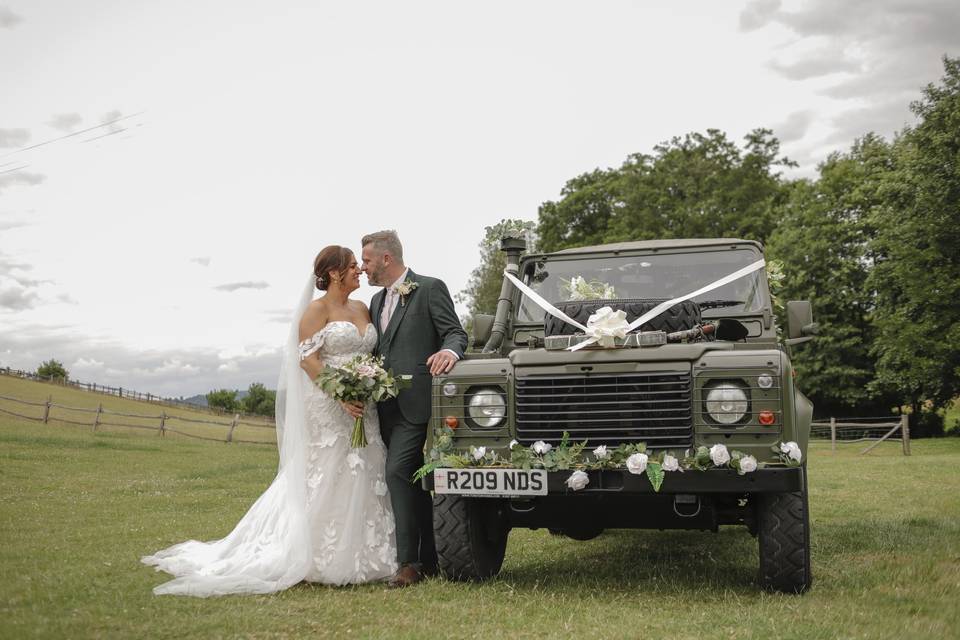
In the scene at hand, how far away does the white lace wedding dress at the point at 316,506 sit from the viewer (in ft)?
20.6

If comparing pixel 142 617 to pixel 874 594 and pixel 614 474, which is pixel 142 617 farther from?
pixel 874 594

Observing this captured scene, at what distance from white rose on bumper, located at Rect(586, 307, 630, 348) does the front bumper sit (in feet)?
2.61

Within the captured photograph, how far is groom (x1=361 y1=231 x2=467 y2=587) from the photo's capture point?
6.35 m

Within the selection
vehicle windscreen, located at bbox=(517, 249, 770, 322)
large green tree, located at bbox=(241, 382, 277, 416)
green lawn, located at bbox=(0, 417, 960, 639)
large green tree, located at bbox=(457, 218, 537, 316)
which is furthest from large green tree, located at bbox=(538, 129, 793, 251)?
large green tree, located at bbox=(241, 382, 277, 416)

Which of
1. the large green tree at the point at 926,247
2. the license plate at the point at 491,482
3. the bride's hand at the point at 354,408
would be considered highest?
the large green tree at the point at 926,247

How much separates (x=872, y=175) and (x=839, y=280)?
4.71 m

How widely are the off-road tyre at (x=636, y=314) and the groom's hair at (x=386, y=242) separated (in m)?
1.21

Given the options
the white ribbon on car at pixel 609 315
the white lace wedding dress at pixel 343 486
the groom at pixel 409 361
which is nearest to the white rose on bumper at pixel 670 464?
the white ribbon on car at pixel 609 315

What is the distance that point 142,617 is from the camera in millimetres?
5188

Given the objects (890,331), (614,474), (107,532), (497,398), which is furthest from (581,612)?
(890,331)

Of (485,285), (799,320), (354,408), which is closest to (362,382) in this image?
(354,408)

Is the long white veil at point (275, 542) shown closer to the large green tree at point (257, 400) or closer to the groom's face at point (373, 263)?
the groom's face at point (373, 263)

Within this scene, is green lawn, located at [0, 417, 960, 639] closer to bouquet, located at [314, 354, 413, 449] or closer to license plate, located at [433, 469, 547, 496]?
license plate, located at [433, 469, 547, 496]

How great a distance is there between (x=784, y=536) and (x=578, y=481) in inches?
50.0
